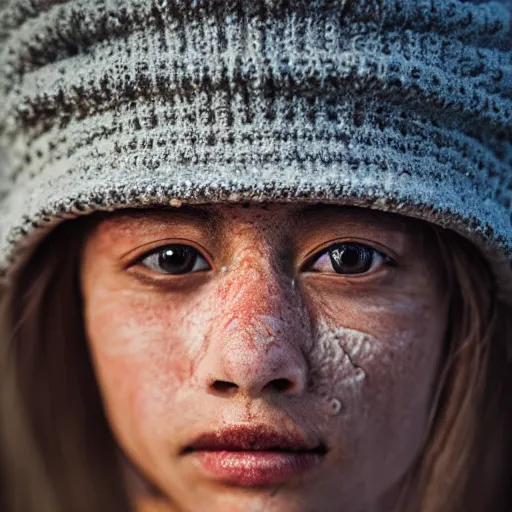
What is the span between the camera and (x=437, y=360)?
0.93 metres

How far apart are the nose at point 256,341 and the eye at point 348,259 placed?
0.05 m

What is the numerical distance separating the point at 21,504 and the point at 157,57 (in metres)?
0.81

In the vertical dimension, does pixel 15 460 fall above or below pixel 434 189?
below

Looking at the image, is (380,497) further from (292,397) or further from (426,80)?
(426,80)

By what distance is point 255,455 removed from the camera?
83 centimetres

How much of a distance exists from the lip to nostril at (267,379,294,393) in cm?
5

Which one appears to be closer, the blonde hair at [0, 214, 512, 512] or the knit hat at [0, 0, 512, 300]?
the knit hat at [0, 0, 512, 300]

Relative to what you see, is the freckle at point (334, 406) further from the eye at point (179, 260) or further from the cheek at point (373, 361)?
the eye at point (179, 260)

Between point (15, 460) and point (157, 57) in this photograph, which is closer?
point (157, 57)

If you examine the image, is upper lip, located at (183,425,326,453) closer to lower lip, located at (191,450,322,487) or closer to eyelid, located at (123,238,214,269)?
lower lip, located at (191,450,322,487)

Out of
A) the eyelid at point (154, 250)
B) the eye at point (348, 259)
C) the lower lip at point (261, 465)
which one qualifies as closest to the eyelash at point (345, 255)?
the eye at point (348, 259)

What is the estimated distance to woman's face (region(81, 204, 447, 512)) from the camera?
811 mm

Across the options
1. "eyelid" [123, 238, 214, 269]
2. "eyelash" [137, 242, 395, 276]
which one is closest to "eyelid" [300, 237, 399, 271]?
"eyelash" [137, 242, 395, 276]

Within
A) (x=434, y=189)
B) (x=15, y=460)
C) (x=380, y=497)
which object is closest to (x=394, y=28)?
(x=434, y=189)
